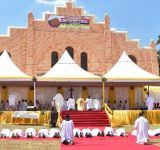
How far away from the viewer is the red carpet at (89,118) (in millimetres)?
24547

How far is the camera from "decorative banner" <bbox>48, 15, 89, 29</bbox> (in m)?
38.8

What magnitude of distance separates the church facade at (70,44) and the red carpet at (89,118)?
12.9 meters

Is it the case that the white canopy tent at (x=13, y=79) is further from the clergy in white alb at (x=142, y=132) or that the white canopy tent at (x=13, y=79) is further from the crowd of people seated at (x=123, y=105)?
the clergy in white alb at (x=142, y=132)

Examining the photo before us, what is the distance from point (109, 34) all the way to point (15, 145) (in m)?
25.7

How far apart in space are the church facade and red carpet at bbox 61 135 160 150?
2108cm

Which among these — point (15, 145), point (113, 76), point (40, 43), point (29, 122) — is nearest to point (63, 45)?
point (40, 43)

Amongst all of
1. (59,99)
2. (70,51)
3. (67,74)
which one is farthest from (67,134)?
(70,51)

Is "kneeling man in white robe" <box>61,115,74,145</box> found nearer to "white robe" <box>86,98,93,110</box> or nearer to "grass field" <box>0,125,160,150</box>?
"grass field" <box>0,125,160,150</box>

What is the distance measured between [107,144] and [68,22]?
81.1 feet

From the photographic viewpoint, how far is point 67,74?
2856cm

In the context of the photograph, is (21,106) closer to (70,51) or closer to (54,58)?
(54,58)

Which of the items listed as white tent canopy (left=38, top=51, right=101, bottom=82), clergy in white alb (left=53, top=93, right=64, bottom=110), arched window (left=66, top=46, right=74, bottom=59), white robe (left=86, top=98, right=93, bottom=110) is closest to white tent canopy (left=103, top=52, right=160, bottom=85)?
white tent canopy (left=38, top=51, right=101, bottom=82)

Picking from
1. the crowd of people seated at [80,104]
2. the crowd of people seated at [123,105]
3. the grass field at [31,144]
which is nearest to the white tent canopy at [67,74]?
the crowd of people seated at [80,104]

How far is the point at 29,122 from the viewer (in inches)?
989
